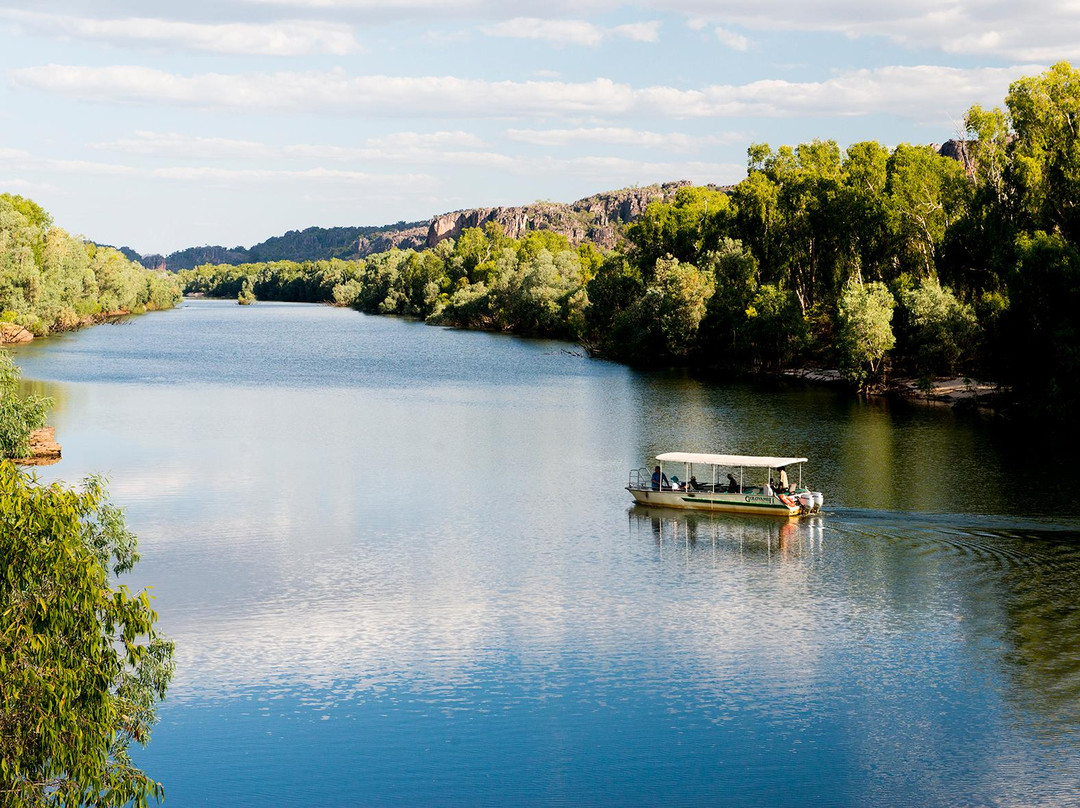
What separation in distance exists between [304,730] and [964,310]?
221 ft

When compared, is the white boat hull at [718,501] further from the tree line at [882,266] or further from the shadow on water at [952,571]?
the tree line at [882,266]

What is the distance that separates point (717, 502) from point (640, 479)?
6089mm

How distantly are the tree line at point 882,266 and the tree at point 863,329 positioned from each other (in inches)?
5.9

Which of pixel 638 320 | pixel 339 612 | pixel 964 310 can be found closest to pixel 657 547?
pixel 339 612

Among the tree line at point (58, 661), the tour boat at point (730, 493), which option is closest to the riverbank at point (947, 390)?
the tour boat at point (730, 493)

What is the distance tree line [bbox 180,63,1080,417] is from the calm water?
965 cm

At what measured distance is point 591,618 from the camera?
33.9m

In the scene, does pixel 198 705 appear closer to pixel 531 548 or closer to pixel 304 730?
pixel 304 730

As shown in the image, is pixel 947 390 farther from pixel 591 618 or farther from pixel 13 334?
pixel 13 334

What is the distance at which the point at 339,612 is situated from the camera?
34062 millimetres

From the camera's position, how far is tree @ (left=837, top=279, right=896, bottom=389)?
276 ft

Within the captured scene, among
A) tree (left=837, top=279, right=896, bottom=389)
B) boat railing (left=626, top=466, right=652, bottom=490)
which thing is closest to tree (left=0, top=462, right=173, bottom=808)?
boat railing (left=626, top=466, right=652, bottom=490)

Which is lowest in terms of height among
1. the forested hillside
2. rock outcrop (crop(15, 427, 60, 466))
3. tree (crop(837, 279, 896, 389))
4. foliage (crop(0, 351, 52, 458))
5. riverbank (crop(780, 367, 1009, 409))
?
rock outcrop (crop(15, 427, 60, 466))

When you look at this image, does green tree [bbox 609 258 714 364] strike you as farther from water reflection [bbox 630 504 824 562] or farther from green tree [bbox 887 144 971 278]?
water reflection [bbox 630 504 824 562]
